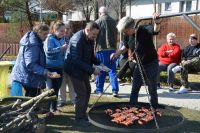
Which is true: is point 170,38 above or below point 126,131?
above

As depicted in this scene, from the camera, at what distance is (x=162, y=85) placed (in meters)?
10.0

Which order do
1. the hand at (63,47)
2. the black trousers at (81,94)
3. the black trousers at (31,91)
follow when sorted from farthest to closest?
1. the hand at (63,47)
2. the black trousers at (31,91)
3. the black trousers at (81,94)

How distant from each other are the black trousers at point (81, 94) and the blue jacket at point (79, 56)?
100mm

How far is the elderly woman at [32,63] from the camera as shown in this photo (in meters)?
6.07

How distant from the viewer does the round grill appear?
488 cm

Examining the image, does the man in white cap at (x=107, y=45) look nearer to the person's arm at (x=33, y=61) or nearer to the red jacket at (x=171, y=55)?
the red jacket at (x=171, y=55)

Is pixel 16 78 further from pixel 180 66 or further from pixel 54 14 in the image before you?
pixel 54 14

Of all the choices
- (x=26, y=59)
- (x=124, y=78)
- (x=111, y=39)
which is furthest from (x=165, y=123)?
(x=124, y=78)

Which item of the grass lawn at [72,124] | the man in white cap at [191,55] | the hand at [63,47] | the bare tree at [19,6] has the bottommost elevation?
the grass lawn at [72,124]

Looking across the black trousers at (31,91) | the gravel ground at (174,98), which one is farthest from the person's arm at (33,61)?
the gravel ground at (174,98)

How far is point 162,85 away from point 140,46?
12.3ft

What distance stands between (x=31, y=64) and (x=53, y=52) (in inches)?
34.9

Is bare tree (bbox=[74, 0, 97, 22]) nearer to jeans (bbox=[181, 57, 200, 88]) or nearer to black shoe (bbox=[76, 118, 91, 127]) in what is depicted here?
jeans (bbox=[181, 57, 200, 88])

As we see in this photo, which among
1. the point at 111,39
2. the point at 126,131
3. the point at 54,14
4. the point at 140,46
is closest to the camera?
the point at 126,131
